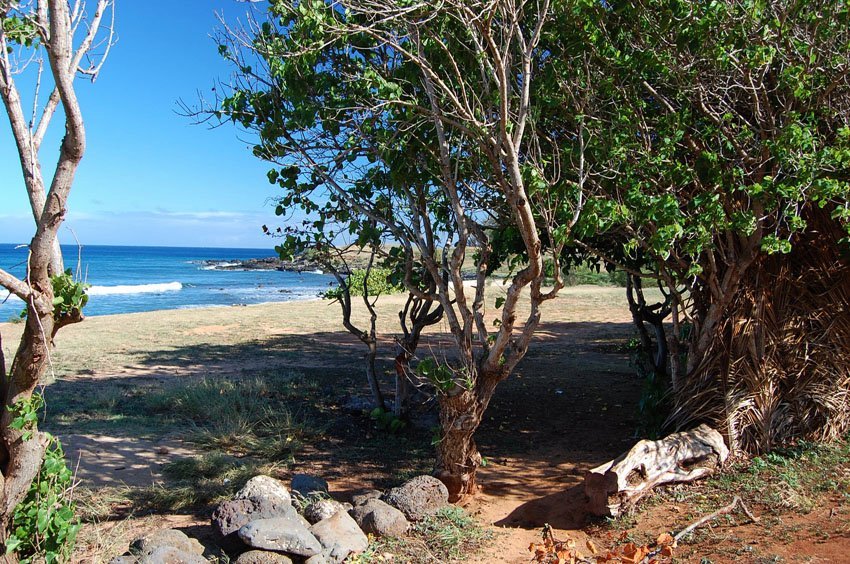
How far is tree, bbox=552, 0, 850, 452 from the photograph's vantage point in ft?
17.6

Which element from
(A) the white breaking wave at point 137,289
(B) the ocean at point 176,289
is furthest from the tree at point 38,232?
(A) the white breaking wave at point 137,289

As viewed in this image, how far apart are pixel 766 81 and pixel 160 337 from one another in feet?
44.9

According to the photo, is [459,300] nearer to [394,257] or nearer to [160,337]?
[394,257]

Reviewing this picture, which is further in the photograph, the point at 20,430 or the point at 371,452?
the point at 371,452

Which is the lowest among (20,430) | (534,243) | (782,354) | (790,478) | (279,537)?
(279,537)

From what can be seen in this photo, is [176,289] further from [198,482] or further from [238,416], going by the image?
[198,482]

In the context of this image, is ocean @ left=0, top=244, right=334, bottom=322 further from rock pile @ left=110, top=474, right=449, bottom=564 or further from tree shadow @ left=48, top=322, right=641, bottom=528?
rock pile @ left=110, top=474, right=449, bottom=564

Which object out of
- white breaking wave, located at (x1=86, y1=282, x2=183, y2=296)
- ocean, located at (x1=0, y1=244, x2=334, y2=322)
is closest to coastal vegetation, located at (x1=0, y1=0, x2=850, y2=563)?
ocean, located at (x1=0, y1=244, x2=334, y2=322)

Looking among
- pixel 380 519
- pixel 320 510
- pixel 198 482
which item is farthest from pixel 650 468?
pixel 198 482

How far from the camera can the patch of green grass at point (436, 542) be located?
473 cm

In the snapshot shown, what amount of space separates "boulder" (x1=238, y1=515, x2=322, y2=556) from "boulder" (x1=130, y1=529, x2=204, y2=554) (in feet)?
1.07

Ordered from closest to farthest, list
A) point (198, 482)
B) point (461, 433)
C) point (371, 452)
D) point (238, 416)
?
point (461, 433), point (198, 482), point (371, 452), point (238, 416)

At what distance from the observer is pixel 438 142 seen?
18.9ft

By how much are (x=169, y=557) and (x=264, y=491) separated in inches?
41.9
